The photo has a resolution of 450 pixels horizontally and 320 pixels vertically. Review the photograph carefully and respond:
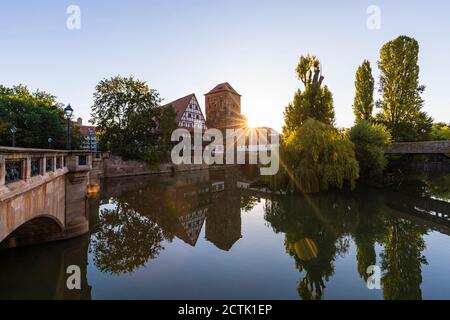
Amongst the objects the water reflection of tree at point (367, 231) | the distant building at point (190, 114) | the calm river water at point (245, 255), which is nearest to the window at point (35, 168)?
the calm river water at point (245, 255)

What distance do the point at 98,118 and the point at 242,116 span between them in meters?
38.7

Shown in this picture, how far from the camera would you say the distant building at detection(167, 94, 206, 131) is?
145 feet

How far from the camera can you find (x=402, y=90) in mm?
30016

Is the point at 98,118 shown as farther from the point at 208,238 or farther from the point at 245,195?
the point at 208,238

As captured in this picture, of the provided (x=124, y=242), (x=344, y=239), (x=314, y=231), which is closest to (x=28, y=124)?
(x=124, y=242)

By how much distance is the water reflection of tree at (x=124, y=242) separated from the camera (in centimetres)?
777

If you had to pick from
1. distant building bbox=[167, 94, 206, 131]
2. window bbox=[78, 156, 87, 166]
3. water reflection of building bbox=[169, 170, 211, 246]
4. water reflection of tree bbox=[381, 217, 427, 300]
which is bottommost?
water reflection of tree bbox=[381, 217, 427, 300]

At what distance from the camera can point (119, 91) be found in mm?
33250

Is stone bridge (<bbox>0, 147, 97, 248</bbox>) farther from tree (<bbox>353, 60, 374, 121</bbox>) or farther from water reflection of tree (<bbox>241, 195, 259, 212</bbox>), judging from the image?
tree (<bbox>353, 60, 374, 121</bbox>)

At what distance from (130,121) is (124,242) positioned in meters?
25.9

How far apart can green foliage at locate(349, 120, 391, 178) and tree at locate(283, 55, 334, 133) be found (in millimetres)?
3398

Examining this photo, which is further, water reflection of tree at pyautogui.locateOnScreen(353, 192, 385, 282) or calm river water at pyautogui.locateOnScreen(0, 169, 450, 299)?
water reflection of tree at pyautogui.locateOnScreen(353, 192, 385, 282)

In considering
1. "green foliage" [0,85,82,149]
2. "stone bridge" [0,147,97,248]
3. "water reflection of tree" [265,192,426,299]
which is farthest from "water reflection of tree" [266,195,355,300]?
"green foliage" [0,85,82,149]
